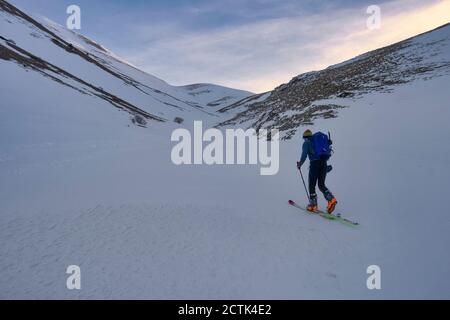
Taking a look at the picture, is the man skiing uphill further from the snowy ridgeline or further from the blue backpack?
the snowy ridgeline

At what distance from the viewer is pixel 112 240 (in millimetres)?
4469

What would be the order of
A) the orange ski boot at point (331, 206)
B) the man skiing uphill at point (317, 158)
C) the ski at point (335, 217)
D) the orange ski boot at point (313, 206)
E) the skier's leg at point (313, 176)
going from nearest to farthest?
the ski at point (335, 217) < the orange ski boot at point (331, 206) < the orange ski boot at point (313, 206) < the man skiing uphill at point (317, 158) < the skier's leg at point (313, 176)

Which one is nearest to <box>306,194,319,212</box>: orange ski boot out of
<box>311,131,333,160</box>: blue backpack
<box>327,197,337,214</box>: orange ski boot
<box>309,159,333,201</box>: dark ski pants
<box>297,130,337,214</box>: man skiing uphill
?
<box>297,130,337,214</box>: man skiing uphill

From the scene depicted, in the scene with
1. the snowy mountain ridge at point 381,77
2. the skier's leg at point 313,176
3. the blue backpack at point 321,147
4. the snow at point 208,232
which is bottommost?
the snow at point 208,232

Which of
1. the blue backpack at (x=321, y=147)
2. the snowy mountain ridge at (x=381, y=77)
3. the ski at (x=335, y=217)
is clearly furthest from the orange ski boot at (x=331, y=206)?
the snowy mountain ridge at (x=381, y=77)

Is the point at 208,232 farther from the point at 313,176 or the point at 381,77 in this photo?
the point at 381,77

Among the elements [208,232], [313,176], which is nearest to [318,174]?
[313,176]

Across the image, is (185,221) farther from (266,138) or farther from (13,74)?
(13,74)

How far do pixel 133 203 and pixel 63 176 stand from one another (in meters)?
3.07

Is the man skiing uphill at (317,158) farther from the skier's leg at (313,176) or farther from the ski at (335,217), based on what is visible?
the ski at (335,217)

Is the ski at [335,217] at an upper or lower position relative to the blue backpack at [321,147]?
lower

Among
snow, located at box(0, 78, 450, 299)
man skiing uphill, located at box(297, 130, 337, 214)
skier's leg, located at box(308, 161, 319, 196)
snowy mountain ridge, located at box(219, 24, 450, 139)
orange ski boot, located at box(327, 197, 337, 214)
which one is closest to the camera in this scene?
snow, located at box(0, 78, 450, 299)

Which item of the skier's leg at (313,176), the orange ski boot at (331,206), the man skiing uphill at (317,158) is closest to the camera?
the orange ski boot at (331,206)
